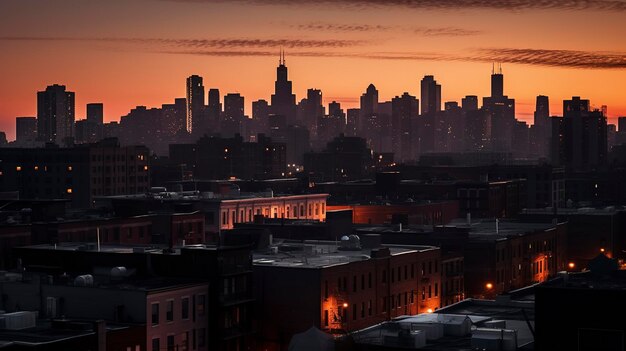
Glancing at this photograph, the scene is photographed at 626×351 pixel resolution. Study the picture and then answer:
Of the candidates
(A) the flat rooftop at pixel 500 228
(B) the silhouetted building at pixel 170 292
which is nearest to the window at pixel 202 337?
(B) the silhouetted building at pixel 170 292

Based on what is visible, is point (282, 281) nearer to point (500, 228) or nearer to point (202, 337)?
point (202, 337)

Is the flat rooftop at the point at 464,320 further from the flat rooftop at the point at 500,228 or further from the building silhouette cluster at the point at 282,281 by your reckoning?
the flat rooftop at the point at 500,228

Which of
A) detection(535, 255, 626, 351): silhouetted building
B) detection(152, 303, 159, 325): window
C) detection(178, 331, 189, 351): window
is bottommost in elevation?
detection(178, 331, 189, 351): window

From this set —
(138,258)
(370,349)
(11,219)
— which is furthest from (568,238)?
(370,349)

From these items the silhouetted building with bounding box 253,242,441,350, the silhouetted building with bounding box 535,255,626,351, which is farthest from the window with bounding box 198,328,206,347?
the silhouetted building with bounding box 535,255,626,351

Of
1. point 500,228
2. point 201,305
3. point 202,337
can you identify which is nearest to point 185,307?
point 201,305

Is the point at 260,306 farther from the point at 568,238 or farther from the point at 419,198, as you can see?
the point at 419,198

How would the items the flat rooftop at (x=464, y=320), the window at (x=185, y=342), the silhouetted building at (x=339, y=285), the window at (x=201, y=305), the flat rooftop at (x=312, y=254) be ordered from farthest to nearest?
the flat rooftop at (x=312, y=254), the silhouetted building at (x=339, y=285), the window at (x=201, y=305), the window at (x=185, y=342), the flat rooftop at (x=464, y=320)

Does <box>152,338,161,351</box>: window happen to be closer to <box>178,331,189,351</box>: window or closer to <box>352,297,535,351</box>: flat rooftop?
<box>178,331,189,351</box>: window
